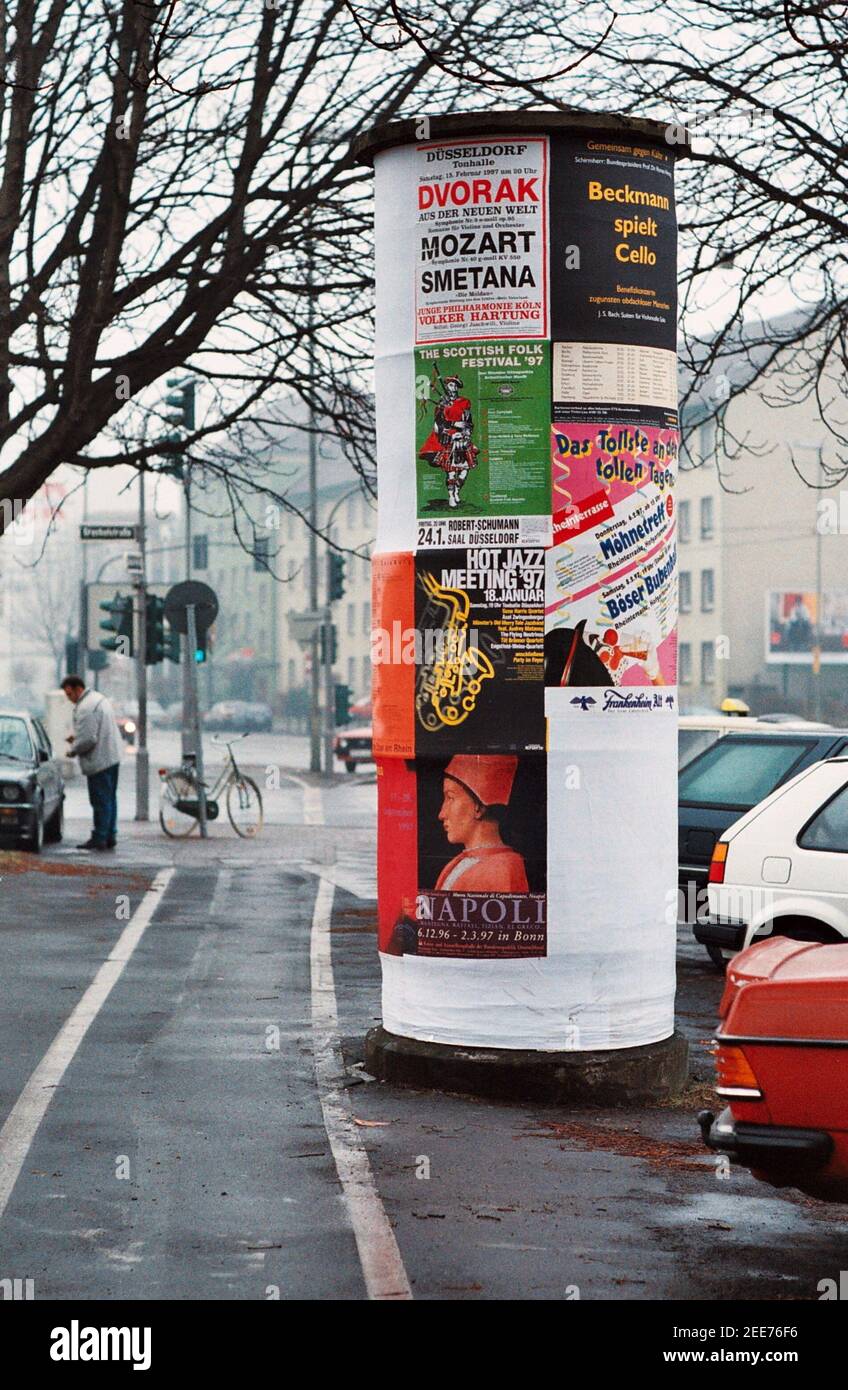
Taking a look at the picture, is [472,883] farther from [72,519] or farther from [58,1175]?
[72,519]

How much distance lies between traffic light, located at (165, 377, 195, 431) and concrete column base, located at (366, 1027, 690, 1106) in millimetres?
12058

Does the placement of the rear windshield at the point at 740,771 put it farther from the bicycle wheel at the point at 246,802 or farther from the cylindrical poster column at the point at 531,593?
the bicycle wheel at the point at 246,802

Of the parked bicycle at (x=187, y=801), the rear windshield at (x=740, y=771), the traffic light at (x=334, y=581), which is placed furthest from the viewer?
the traffic light at (x=334, y=581)

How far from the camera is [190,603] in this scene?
25484mm

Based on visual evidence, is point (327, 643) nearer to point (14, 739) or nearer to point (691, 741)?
point (14, 739)

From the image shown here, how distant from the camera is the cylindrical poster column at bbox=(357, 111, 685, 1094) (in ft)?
27.3

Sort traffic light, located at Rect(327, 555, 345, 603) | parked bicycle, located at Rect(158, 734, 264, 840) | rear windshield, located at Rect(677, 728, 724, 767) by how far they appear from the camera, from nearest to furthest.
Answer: rear windshield, located at Rect(677, 728, 724, 767) < parked bicycle, located at Rect(158, 734, 264, 840) < traffic light, located at Rect(327, 555, 345, 603)

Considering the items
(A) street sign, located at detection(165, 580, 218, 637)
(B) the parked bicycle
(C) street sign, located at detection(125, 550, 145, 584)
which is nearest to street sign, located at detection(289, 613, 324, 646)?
(C) street sign, located at detection(125, 550, 145, 584)

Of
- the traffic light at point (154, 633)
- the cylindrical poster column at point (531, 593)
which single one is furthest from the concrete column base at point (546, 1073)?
the traffic light at point (154, 633)

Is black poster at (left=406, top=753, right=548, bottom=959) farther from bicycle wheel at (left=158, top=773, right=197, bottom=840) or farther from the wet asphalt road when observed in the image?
bicycle wheel at (left=158, top=773, right=197, bottom=840)

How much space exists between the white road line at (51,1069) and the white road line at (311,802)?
15.4 m

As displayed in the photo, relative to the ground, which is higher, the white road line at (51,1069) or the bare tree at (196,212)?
the bare tree at (196,212)

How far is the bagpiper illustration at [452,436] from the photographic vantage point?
8398 millimetres
